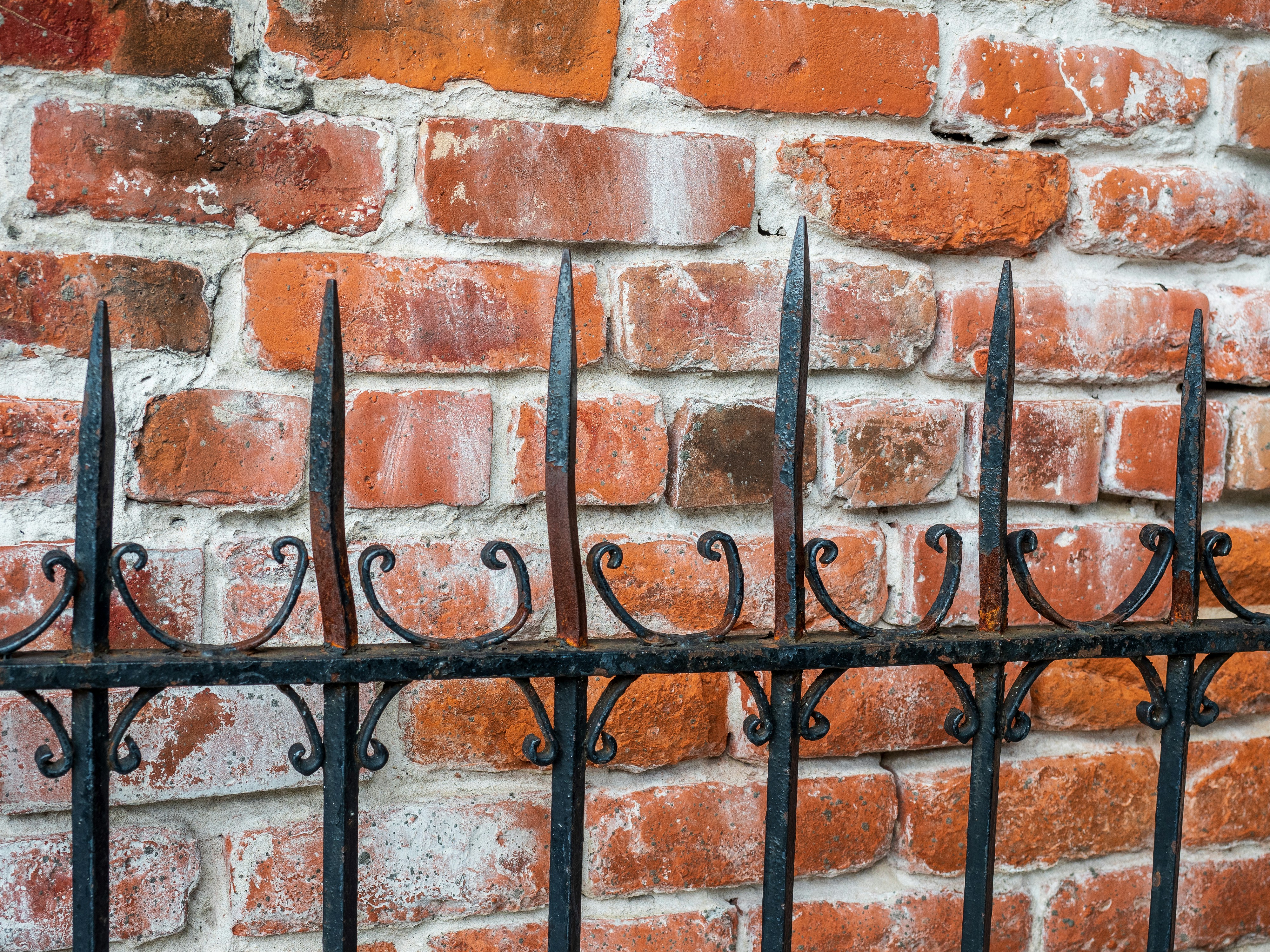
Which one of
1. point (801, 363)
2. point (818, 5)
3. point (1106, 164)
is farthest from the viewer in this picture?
point (1106, 164)

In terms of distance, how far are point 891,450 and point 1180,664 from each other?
33 centimetres

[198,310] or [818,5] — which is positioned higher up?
[818,5]

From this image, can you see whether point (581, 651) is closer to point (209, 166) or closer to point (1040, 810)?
point (209, 166)

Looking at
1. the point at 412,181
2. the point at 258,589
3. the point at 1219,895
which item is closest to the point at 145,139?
the point at 412,181

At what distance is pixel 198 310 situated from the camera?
886mm

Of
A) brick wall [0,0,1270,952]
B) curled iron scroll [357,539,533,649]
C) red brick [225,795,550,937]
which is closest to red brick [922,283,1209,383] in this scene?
brick wall [0,0,1270,952]

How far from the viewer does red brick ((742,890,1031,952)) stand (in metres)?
1.05

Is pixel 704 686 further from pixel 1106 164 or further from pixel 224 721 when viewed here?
pixel 1106 164

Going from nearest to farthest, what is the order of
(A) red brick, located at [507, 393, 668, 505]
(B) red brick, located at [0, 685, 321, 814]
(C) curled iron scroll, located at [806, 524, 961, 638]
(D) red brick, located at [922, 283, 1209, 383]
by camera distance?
(C) curled iron scroll, located at [806, 524, 961, 638], (B) red brick, located at [0, 685, 321, 814], (A) red brick, located at [507, 393, 668, 505], (D) red brick, located at [922, 283, 1209, 383]

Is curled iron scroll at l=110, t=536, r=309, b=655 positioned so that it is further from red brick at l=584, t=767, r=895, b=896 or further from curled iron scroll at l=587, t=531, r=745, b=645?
red brick at l=584, t=767, r=895, b=896

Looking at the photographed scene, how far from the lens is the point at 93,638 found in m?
0.69

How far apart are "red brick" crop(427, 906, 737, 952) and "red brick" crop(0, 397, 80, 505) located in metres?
0.55

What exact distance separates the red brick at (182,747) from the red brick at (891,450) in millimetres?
583

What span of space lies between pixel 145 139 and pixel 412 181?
23cm
